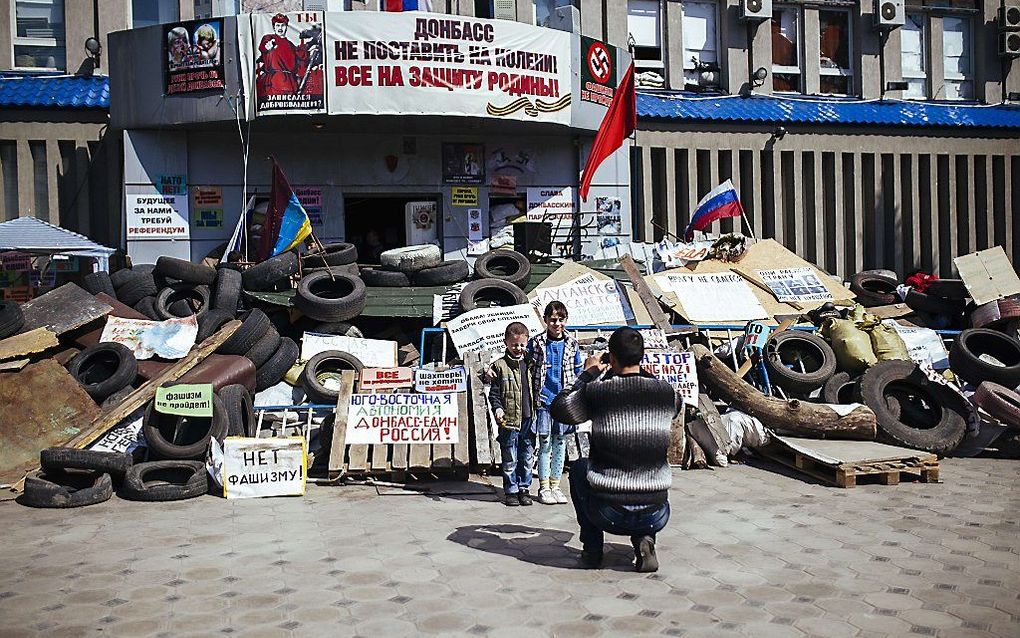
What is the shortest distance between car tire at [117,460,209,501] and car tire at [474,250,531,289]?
630cm

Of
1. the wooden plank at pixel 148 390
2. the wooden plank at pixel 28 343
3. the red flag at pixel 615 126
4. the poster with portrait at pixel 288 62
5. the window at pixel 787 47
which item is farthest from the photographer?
the window at pixel 787 47

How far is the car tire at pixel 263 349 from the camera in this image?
12.6 m

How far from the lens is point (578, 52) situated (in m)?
17.5

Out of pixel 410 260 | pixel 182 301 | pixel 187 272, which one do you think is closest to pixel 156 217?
pixel 187 272

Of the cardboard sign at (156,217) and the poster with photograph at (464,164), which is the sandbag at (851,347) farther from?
the cardboard sign at (156,217)

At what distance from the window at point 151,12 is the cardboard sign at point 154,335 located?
8.33m

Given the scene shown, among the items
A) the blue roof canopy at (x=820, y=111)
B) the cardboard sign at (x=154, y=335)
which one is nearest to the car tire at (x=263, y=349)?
the cardboard sign at (x=154, y=335)

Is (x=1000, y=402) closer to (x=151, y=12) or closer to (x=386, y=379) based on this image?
(x=386, y=379)

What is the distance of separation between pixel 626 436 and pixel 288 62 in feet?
38.3

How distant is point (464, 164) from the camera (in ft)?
61.2

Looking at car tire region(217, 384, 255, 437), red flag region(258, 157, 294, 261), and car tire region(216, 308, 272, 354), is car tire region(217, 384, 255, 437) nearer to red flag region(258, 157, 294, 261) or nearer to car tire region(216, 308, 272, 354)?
car tire region(216, 308, 272, 354)

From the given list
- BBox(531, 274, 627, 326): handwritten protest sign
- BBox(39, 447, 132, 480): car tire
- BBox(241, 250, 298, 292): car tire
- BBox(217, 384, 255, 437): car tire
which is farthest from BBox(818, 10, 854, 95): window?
BBox(39, 447, 132, 480): car tire

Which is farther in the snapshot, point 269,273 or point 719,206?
point 719,206

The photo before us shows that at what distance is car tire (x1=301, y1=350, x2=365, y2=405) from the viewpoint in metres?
12.0
